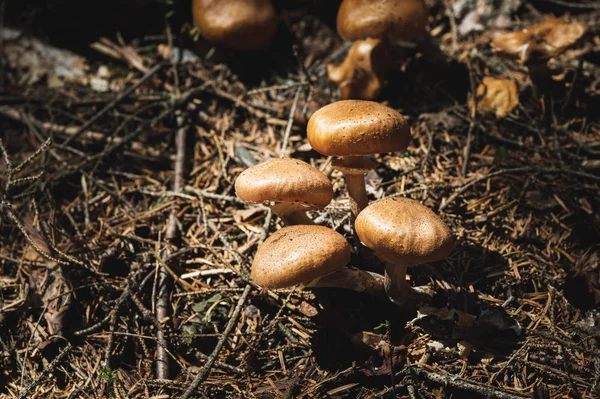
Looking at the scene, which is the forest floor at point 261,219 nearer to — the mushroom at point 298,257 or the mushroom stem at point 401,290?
the mushroom stem at point 401,290

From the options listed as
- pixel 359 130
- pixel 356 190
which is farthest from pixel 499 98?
pixel 359 130

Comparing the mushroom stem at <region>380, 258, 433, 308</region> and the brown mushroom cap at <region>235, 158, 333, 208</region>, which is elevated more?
the brown mushroom cap at <region>235, 158, 333, 208</region>

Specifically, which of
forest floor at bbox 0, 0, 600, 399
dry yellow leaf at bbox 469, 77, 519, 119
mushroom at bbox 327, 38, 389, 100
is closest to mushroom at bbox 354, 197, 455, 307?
forest floor at bbox 0, 0, 600, 399

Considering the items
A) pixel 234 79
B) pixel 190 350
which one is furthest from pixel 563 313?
pixel 234 79

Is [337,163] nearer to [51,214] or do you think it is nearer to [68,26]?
[51,214]

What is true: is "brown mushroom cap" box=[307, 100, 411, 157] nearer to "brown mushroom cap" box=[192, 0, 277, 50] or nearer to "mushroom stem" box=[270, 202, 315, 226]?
"mushroom stem" box=[270, 202, 315, 226]

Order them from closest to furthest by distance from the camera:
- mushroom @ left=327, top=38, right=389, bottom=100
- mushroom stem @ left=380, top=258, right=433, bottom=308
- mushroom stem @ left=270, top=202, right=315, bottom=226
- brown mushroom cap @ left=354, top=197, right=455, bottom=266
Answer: brown mushroom cap @ left=354, top=197, right=455, bottom=266
mushroom stem @ left=380, top=258, right=433, bottom=308
mushroom stem @ left=270, top=202, right=315, bottom=226
mushroom @ left=327, top=38, right=389, bottom=100
